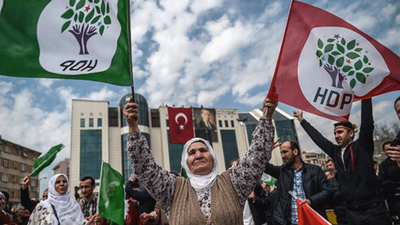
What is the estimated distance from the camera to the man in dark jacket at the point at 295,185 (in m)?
3.58

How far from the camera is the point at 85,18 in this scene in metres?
2.87

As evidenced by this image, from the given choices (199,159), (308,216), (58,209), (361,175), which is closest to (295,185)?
(361,175)

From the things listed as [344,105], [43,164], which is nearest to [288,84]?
[344,105]

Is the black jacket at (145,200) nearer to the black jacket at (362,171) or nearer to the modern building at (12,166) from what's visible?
the black jacket at (362,171)

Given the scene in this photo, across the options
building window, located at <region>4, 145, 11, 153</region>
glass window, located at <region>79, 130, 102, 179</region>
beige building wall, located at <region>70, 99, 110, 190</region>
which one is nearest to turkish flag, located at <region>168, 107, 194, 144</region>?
glass window, located at <region>79, 130, 102, 179</region>

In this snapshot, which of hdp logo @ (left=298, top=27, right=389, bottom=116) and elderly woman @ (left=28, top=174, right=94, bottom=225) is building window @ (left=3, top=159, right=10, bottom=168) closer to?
elderly woman @ (left=28, top=174, right=94, bottom=225)

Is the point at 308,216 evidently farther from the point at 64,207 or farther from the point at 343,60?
the point at 64,207

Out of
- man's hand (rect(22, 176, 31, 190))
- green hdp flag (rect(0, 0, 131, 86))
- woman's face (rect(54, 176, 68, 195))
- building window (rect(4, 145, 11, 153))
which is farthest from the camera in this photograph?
building window (rect(4, 145, 11, 153))

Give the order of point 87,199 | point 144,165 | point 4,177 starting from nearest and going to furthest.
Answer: point 144,165, point 87,199, point 4,177

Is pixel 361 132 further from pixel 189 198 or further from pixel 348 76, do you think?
pixel 189 198

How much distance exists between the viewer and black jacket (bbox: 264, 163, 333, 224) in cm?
354

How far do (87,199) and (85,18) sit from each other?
2.86m

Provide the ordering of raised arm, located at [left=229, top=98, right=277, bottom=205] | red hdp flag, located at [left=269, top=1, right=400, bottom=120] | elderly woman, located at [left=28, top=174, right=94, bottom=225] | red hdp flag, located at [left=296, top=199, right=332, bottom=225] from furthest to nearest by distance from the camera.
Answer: elderly woman, located at [left=28, top=174, right=94, bottom=225]
red hdp flag, located at [left=269, top=1, right=400, bottom=120]
red hdp flag, located at [left=296, top=199, right=332, bottom=225]
raised arm, located at [left=229, top=98, right=277, bottom=205]

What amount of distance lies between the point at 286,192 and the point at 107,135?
1626 inches
